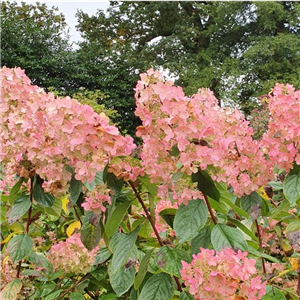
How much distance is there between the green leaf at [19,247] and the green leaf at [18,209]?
71mm

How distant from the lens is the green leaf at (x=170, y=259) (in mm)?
841

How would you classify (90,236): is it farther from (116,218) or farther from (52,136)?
(52,136)

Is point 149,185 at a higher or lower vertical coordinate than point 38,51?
lower

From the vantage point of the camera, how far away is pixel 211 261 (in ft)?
2.47

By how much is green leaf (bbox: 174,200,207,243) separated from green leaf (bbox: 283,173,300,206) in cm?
21

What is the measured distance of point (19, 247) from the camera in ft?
3.37

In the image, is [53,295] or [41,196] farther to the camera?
[53,295]

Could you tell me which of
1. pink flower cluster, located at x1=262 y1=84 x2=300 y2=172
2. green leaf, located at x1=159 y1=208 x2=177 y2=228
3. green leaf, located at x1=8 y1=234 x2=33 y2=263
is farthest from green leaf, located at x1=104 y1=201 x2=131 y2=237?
pink flower cluster, located at x1=262 y1=84 x2=300 y2=172

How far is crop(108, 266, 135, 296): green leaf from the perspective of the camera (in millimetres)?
893

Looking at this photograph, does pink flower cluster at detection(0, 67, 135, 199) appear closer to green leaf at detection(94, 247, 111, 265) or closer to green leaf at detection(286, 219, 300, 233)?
green leaf at detection(94, 247, 111, 265)

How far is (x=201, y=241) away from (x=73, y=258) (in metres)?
0.46

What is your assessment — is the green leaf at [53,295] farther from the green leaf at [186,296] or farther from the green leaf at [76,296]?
the green leaf at [186,296]

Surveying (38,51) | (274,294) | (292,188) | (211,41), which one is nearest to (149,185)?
(292,188)

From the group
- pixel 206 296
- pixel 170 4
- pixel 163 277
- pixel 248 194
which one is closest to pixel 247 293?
pixel 206 296
